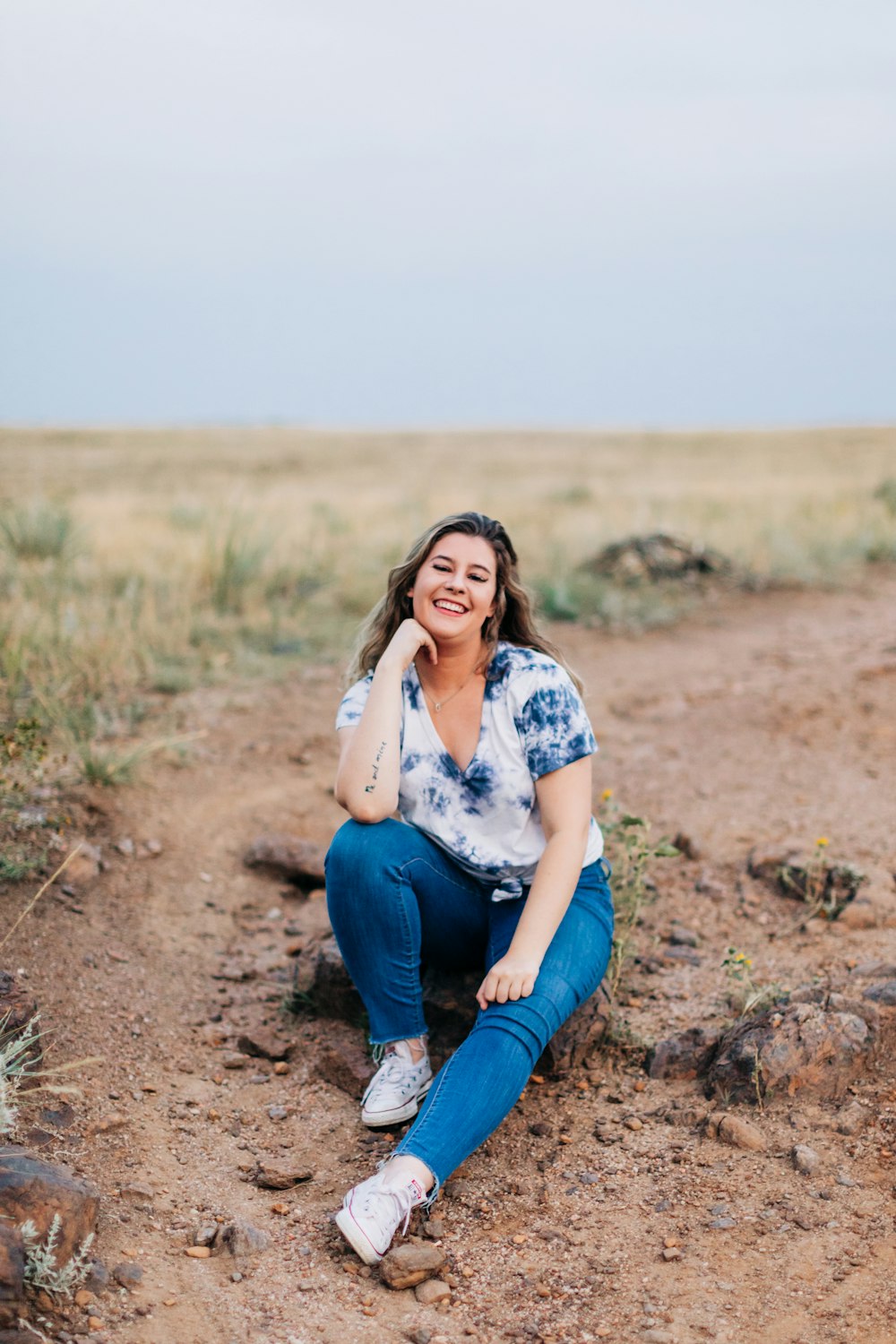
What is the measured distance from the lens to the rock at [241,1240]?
2.21m

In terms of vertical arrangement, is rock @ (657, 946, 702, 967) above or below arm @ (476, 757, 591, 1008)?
below

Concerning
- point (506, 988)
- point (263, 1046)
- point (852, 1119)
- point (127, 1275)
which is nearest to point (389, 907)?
point (506, 988)

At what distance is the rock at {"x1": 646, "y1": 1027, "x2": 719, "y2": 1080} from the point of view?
282 centimetres

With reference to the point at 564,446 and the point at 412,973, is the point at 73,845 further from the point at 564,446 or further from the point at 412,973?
the point at 564,446

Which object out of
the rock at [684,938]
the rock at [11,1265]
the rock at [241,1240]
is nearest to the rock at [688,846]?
the rock at [684,938]

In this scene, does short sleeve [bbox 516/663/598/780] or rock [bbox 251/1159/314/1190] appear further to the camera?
short sleeve [bbox 516/663/598/780]

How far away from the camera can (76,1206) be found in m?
2.08

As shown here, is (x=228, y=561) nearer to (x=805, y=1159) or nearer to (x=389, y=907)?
(x=389, y=907)

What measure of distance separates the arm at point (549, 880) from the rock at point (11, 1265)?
1.02 meters

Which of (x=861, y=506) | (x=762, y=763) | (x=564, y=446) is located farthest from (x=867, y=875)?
(x=564, y=446)

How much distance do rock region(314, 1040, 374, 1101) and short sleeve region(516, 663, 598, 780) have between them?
0.91 metres

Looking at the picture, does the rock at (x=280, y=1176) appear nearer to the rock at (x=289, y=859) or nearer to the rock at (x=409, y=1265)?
the rock at (x=409, y=1265)

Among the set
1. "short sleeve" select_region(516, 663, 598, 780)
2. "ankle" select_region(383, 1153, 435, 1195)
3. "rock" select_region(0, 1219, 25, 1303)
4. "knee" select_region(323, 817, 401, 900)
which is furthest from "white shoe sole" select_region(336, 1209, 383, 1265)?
"short sleeve" select_region(516, 663, 598, 780)

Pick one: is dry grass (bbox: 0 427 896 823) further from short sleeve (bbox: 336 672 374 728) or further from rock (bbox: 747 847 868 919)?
rock (bbox: 747 847 868 919)
